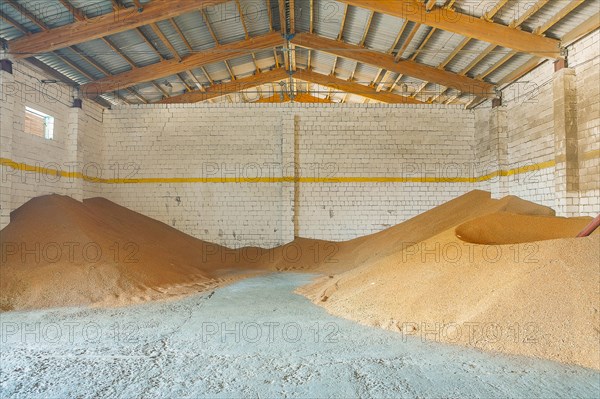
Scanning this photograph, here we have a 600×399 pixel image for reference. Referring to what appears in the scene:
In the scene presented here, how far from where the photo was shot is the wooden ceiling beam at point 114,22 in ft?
27.2

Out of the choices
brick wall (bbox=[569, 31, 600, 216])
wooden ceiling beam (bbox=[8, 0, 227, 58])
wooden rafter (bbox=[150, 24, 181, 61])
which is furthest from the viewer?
wooden rafter (bbox=[150, 24, 181, 61])

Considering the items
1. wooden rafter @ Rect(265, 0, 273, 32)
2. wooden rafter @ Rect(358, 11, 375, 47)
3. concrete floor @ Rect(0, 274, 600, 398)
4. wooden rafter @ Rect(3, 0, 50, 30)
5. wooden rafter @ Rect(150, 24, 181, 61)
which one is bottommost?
concrete floor @ Rect(0, 274, 600, 398)

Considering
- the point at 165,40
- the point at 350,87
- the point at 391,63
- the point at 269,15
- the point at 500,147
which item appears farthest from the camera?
the point at 350,87

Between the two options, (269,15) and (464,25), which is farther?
(269,15)

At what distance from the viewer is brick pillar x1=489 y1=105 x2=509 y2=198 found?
1119 centimetres

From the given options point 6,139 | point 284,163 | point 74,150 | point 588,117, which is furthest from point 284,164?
point 588,117

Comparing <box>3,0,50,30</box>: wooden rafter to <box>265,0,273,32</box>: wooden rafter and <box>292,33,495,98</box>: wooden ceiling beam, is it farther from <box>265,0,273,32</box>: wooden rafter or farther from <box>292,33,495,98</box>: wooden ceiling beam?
<box>292,33,495,98</box>: wooden ceiling beam

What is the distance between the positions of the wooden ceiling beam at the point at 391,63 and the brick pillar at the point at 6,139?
263 inches

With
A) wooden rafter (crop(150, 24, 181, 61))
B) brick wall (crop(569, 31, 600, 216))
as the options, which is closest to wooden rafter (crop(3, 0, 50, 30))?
wooden rafter (crop(150, 24, 181, 61))

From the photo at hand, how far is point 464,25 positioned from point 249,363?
7837 mm

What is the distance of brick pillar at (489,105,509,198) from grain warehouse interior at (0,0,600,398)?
6 cm

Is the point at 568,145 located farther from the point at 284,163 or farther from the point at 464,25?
the point at 284,163

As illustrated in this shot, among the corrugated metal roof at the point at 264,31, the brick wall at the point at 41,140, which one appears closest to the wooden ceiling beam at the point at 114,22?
the corrugated metal roof at the point at 264,31

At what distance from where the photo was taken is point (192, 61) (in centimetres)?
1087
